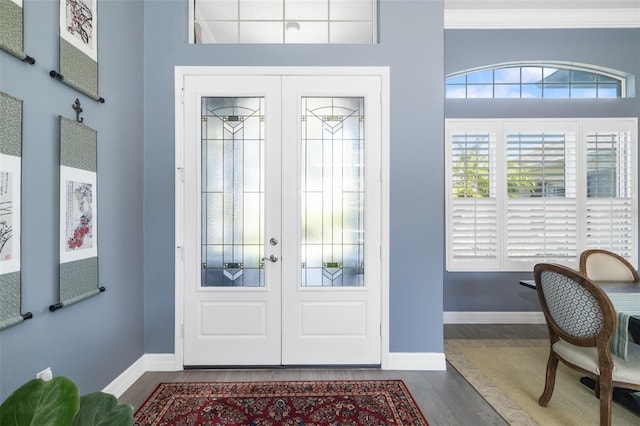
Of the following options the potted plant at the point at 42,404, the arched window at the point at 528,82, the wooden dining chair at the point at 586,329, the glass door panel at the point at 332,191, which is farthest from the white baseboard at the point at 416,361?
the arched window at the point at 528,82

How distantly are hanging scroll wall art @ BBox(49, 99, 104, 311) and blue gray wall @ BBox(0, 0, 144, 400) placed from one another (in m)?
0.05

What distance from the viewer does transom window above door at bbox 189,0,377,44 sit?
110 inches

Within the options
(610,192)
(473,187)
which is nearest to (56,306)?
(473,187)

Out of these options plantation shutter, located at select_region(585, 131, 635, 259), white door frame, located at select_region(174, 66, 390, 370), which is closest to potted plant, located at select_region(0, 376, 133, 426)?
white door frame, located at select_region(174, 66, 390, 370)

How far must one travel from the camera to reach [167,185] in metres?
2.67

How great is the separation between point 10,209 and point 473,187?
12.6 feet

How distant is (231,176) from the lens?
8.80ft

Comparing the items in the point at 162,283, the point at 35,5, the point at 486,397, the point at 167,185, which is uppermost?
the point at 35,5

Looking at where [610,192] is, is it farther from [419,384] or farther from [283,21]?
[283,21]

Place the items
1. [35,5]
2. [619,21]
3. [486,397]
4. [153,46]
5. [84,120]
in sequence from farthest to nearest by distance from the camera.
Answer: [619,21], [153,46], [486,397], [84,120], [35,5]

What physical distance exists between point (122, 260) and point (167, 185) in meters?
0.66

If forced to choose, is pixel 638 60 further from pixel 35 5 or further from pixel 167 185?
pixel 35 5

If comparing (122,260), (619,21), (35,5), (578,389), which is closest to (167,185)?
(122,260)

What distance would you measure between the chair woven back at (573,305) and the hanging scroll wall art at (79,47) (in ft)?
9.67
